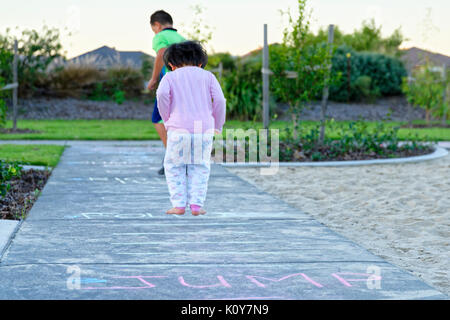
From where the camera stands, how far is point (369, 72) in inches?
1135

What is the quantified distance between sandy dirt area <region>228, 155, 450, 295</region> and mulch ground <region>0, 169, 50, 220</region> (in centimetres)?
286

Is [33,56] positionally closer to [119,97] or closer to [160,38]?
[119,97]

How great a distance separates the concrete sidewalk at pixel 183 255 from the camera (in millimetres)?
3770

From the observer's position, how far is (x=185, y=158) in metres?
5.58

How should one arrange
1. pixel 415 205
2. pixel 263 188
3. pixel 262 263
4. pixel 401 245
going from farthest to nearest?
pixel 263 188 → pixel 415 205 → pixel 401 245 → pixel 262 263

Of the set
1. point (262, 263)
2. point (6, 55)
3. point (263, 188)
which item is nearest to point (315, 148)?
point (263, 188)

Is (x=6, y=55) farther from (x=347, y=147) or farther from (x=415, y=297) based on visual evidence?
(x=415, y=297)

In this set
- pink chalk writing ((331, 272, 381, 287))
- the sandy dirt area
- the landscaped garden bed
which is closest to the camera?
pink chalk writing ((331, 272, 381, 287))

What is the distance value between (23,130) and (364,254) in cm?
1312

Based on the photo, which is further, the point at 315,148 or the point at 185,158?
the point at 315,148

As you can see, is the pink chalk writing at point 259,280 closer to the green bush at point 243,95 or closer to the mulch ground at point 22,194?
the mulch ground at point 22,194

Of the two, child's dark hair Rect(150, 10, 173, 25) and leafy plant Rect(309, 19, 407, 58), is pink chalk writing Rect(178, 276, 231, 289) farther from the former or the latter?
leafy plant Rect(309, 19, 407, 58)

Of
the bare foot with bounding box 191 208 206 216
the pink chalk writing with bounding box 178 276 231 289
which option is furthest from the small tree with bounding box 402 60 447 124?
the pink chalk writing with bounding box 178 276 231 289

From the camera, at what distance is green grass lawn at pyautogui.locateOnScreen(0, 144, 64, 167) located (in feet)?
32.6
